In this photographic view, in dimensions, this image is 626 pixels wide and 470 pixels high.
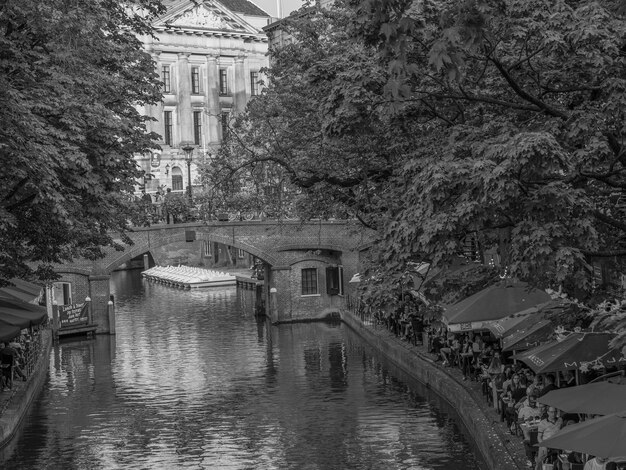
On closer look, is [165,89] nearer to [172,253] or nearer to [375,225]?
[172,253]

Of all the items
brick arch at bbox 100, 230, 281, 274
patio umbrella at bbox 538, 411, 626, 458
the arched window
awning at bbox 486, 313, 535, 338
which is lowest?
patio umbrella at bbox 538, 411, 626, 458

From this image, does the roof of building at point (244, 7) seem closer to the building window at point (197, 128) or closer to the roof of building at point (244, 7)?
the roof of building at point (244, 7)

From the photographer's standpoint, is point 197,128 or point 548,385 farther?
point 197,128

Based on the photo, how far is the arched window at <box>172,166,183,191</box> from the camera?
88.9 m

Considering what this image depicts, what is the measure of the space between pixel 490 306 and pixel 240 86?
6423 cm

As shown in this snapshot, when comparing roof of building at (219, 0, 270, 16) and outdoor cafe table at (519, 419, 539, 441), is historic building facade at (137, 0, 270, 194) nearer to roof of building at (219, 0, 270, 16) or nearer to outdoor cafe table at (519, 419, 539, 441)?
roof of building at (219, 0, 270, 16)

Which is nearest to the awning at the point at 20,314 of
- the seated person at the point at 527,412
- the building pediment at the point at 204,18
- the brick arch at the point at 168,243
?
the seated person at the point at 527,412

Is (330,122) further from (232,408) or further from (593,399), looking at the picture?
(232,408)

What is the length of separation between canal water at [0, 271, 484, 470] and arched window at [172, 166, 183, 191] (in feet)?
125

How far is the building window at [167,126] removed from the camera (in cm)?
8700

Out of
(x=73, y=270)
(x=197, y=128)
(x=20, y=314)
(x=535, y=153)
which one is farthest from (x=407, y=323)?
(x=197, y=128)

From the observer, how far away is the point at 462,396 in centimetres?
2750

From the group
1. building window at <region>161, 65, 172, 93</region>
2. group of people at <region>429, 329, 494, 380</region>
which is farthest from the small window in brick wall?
building window at <region>161, 65, 172, 93</region>

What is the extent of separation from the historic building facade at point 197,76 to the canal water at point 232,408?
120ft
